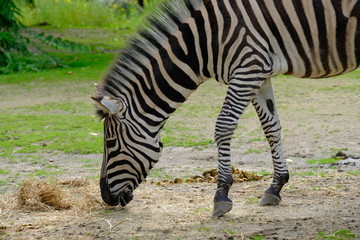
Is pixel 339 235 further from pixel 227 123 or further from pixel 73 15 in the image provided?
pixel 73 15

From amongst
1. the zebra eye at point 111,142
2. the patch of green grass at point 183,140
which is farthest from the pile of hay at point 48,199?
the patch of green grass at point 183,140

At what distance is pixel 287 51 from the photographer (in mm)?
6340

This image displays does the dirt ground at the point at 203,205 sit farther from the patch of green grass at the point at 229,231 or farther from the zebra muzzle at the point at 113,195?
the zebra muzzle at the point at 113,195

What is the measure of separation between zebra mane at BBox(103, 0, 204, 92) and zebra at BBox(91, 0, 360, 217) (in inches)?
0.4

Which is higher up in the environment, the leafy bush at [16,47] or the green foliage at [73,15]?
the leafy bush at [16,47]

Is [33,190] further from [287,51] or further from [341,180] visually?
[341,180]

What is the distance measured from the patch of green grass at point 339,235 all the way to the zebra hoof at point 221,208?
114cm

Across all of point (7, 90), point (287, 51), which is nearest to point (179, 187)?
point (287, 51)

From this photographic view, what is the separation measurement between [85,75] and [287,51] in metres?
13.9

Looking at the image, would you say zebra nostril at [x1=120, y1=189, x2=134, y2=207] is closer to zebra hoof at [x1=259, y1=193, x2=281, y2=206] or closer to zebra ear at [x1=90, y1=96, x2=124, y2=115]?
zebra ear at [x1=90, y1=96, x2=124, y2=115]

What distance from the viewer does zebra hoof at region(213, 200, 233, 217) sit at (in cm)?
632

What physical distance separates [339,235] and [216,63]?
2.15m

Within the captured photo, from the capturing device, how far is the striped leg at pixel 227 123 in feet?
20.3

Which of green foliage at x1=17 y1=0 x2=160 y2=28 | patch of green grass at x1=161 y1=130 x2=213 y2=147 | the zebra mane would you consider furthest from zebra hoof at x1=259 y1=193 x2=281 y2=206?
green foliage at x1=17 y1=0 x2=160 y2=28
